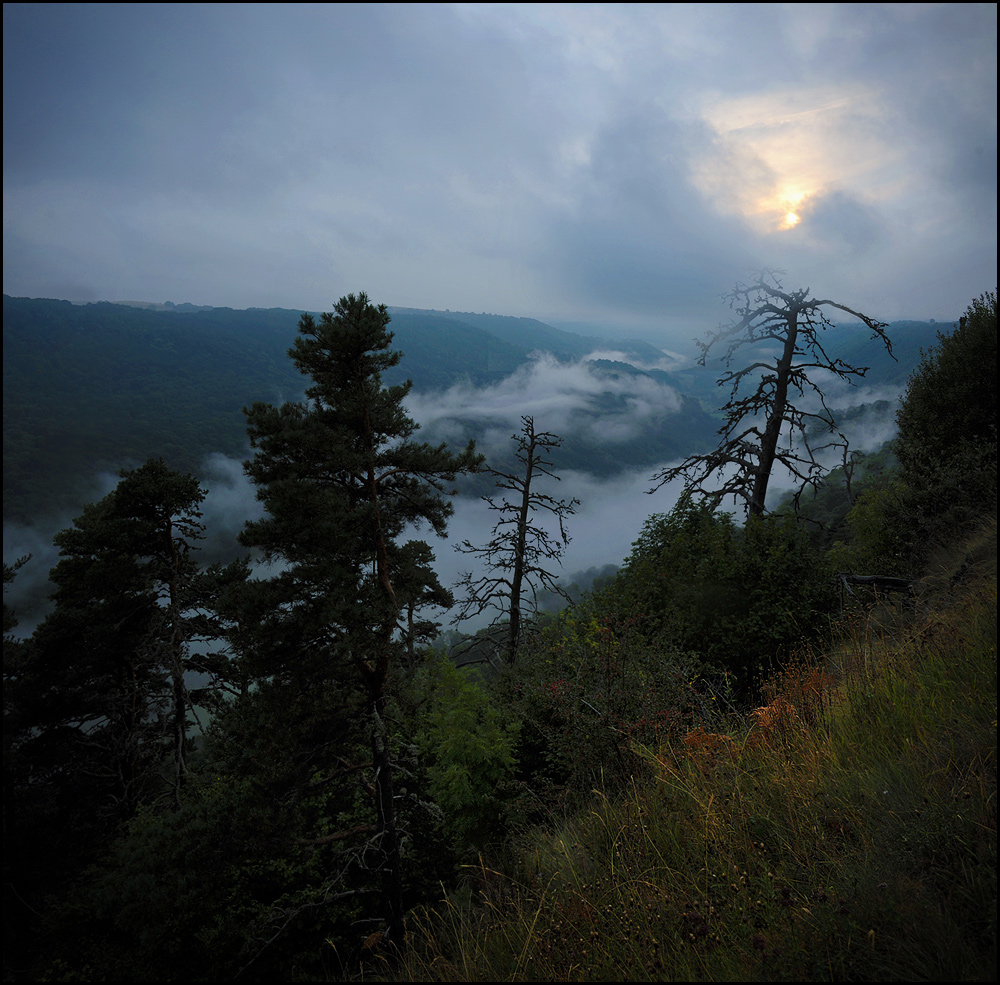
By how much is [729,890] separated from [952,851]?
1168 mm

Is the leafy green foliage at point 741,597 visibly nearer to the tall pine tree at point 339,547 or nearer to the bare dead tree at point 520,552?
the bare dead tree at point 520,552

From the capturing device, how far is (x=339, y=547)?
23.7ft

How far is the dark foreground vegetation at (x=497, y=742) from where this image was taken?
2957mm

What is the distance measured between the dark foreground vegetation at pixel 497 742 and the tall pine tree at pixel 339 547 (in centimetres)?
5

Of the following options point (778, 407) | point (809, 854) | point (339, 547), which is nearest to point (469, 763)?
point (339, 547)

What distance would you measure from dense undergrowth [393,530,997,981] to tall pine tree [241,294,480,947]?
3.78m

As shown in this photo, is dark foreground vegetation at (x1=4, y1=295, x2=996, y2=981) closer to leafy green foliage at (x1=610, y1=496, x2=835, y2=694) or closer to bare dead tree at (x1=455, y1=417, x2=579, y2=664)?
leafy green foliage at (x1=610, y1=496, x2=835, y2=694)

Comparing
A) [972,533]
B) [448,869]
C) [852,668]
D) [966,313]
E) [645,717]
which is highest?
[966,313]

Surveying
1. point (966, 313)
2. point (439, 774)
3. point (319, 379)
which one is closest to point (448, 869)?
point (439, 774)

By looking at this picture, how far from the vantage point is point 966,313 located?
7305 mm

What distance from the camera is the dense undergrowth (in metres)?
2.41

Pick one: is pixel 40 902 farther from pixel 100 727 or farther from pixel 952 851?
pixel 952 851

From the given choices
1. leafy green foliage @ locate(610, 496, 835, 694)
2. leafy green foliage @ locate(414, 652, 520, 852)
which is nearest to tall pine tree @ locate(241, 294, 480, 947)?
leafy green foliage @ locate(414, 652, 520, 852)

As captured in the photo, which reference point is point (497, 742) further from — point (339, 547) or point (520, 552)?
point (520, 552)
